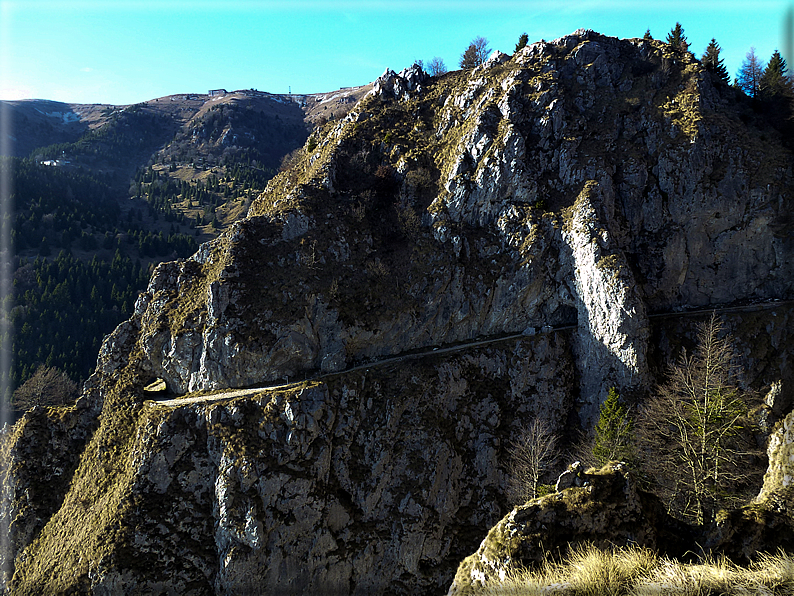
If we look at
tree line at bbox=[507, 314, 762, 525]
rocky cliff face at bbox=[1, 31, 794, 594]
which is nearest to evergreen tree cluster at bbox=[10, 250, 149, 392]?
rocky cliff face at bbox=[1, 31, 794, 594]

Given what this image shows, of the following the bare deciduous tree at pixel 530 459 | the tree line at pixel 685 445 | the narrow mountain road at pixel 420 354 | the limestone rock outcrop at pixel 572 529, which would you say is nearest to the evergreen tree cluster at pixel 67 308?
the narrow mountain road at pixel 420 354

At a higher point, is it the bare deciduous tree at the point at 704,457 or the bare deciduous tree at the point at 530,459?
the bare deciduous tree at the point at 704,457

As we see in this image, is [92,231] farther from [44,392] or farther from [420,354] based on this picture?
[420,354]

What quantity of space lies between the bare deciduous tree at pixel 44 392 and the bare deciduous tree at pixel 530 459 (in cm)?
6653

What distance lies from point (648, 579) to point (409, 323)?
35.4 meters

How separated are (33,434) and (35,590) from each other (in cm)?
1327

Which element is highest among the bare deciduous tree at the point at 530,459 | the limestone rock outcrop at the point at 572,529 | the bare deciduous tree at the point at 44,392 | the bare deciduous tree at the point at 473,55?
the bare deciduous tree at the point at 473,55

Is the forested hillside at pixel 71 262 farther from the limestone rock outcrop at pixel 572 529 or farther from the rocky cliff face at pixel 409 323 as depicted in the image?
the limestone rock outcrop at pixel 572 529

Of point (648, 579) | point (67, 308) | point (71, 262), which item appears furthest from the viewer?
point (71, 262)

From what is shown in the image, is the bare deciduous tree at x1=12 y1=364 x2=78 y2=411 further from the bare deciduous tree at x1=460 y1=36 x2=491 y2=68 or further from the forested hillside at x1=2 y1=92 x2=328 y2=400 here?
the bare deciduous tree at x1=460 y1=36 x2=491 y2=68

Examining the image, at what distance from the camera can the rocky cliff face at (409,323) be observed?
1300 inches

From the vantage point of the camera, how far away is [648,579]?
7.90m

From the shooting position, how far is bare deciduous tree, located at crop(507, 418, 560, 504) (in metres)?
32.6

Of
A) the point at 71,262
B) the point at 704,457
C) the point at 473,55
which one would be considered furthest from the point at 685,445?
the point at 71,262
